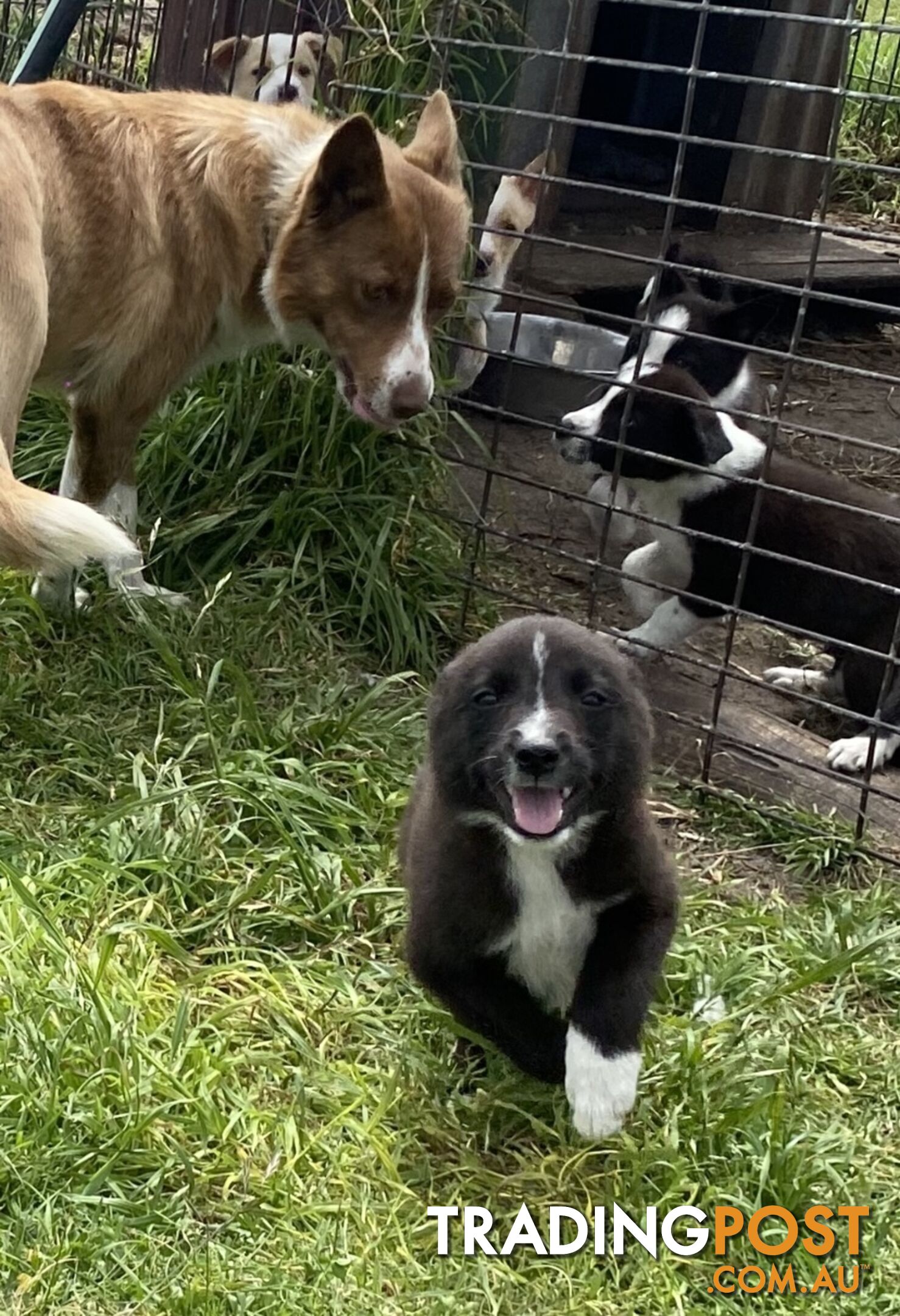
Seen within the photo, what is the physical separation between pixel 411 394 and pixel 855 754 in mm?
1630

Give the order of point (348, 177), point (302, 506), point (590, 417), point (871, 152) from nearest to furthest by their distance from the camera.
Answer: point (348, 177)
point (302, 506)
point (590, 417)
point (871, 152)

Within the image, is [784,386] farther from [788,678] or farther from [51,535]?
[51,535]

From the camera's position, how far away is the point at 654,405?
4.76 meters

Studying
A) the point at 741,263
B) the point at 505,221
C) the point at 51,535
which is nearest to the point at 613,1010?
the point at 51,535

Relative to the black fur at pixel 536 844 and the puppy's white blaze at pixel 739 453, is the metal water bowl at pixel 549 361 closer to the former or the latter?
the puppy's white blaze at pixel 739 453

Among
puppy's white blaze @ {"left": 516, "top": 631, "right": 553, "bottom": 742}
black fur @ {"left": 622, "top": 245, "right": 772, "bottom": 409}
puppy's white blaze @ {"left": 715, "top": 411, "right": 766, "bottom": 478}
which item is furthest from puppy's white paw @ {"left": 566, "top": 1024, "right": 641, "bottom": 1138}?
black fur @ {"left": 622, "top": 245, "right": 772, "bottom": 409}

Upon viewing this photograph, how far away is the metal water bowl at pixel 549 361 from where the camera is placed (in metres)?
6.27

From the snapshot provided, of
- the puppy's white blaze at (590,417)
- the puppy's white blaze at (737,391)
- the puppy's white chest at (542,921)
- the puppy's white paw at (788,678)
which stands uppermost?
the puppy's white blaze at (590,417)

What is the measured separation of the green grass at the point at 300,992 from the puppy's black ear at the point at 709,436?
3.16 ft

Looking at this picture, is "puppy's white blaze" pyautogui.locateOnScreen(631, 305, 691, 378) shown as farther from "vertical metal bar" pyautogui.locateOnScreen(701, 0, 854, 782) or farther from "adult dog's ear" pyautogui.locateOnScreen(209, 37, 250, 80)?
"adult dog's ear" pyautogui.locateOnScreen(209, 37, 250, 80)

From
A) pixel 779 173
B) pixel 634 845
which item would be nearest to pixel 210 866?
pixel 634 845

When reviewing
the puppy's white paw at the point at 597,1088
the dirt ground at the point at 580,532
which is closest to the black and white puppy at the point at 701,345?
the dirt ground at the point at 580,532

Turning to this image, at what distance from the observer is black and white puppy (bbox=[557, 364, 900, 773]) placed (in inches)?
182

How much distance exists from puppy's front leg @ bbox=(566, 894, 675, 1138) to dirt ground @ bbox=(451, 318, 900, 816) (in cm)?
153
